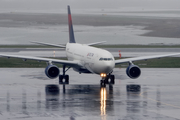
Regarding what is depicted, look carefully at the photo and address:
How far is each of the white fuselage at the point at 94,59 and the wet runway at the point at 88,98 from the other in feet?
5.15

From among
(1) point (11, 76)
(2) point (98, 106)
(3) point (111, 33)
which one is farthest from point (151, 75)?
(3) point (111, 33)

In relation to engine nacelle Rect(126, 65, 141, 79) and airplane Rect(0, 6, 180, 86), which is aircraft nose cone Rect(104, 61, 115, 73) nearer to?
airplane Rect(0, 6, 180, 86)

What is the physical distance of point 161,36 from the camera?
125875 mm

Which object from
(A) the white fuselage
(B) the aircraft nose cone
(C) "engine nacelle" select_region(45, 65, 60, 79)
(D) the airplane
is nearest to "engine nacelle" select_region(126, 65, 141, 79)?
(D) the airplane

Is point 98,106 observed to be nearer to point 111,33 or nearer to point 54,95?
point 54,95

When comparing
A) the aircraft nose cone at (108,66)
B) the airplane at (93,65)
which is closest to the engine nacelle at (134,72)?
the airplane at (93,65)

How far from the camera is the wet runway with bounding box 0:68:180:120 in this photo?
76.0ft

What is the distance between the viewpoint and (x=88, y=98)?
95.9 ft

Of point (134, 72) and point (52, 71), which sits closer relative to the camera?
point (52, 71)

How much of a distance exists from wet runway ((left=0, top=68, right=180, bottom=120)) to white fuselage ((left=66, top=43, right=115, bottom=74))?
1.57m

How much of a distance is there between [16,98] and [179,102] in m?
11.7

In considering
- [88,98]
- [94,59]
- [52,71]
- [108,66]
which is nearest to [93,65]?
[94,59]

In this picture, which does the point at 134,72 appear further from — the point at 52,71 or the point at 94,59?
the point at 52,71

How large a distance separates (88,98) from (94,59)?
7466mm
